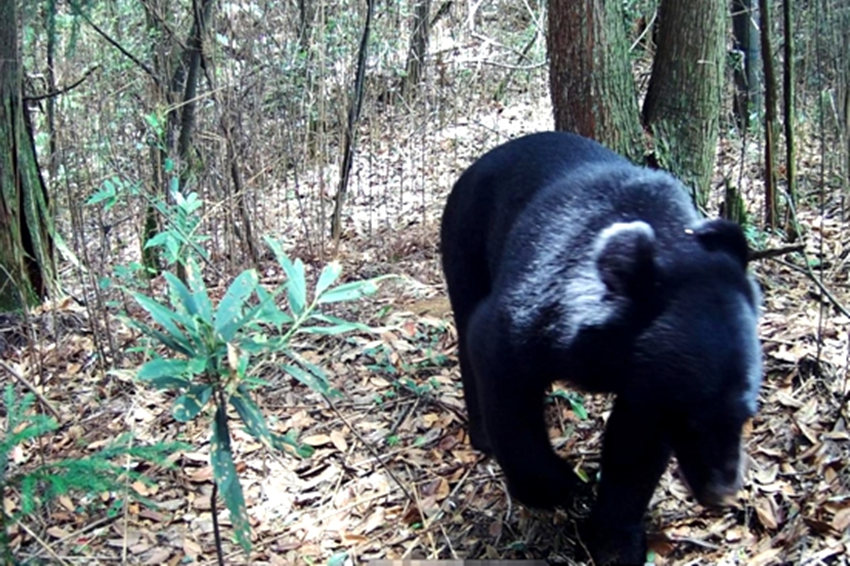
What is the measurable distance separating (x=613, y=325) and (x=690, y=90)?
3.10 m

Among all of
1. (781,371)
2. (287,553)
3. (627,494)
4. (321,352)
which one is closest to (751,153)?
(781,371)

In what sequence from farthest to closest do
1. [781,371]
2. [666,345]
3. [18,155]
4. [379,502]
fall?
[18,155] → [781,371] → [379,502] → [666,345]

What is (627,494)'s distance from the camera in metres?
3.13

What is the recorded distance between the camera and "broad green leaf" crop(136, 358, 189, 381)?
2111 millimetres

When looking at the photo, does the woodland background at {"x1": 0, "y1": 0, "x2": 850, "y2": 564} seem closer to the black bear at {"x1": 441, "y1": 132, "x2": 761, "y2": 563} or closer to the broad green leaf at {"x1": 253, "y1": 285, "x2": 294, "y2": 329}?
the broad green leaf at {"x1": 253, "y1": 285, "x2": 294, "y2": 329}

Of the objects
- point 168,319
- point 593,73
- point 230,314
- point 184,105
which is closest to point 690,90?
point 593,73

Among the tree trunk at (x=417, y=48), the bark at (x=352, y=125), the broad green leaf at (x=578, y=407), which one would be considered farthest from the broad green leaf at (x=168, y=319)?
the tree trunk at (x=417, y=48)

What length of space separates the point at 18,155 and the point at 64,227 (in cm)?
151

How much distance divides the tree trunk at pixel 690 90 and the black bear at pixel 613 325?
1729 millimetres

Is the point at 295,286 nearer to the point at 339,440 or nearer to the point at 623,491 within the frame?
the point at 623,491

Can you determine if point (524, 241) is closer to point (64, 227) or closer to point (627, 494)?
point (627, 494)

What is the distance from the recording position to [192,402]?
2.22m

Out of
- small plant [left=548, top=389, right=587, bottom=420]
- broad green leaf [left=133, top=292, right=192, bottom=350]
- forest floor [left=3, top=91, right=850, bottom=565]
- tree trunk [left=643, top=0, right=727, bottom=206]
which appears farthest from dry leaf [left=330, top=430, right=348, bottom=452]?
tree trunk [left=643, top=0, right=727, bottom=206]

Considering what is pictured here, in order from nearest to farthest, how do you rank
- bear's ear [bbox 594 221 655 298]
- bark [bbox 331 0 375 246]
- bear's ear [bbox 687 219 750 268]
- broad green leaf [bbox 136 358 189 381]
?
broad green leaf [bbox 136 358 189 381] < bear's ear [bbox 594 221 655 298] < bear's ear [bbox 687 219 750 268] < bark [bbox 331 0 375 246]
